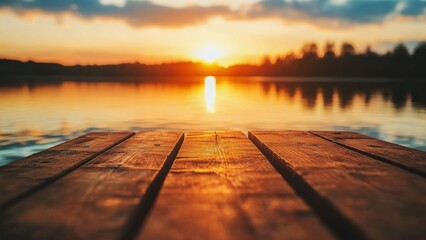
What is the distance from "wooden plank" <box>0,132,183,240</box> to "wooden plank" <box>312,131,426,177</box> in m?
1.37

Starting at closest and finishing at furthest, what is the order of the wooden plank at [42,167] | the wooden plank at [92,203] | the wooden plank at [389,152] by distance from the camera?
the wooden plank at [92,203] < the wooden plank at [42,167] < the wooden plank at [389,152]

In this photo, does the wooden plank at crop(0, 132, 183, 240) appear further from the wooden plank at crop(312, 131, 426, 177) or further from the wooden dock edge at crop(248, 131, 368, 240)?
the wooden plank at crop(312, 131, 426, 177)

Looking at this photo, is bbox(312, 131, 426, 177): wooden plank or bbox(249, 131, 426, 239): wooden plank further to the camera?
bbox(312, 131, 426, 177): wooden plank

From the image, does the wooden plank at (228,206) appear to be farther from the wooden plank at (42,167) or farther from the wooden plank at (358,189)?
the wooden plank at (42,167)

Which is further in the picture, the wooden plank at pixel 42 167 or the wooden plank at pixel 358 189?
the wooden plank at pixel 42 167

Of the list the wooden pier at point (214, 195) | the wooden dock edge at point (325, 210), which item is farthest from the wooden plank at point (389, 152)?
the wooden dock edge at point (325, 210)

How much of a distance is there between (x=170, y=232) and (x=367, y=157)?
1570mm

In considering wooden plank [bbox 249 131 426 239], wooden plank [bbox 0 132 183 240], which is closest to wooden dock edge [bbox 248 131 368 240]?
wooden plank [bbox 249 131 426 239]

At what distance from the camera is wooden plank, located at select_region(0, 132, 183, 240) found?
3.60ft

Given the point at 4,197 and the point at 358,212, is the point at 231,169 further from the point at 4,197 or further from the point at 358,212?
the point at 4,197

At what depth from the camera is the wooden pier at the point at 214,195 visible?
111 centimetres

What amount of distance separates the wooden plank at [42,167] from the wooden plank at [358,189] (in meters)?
1.22

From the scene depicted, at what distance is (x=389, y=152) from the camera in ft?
7.82

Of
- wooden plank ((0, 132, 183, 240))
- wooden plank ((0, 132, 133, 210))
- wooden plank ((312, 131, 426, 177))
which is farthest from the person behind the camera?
wooden plank ((312, 131, 426, 177))
